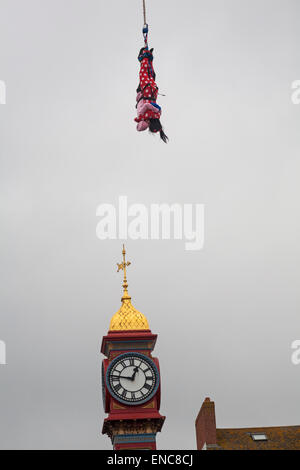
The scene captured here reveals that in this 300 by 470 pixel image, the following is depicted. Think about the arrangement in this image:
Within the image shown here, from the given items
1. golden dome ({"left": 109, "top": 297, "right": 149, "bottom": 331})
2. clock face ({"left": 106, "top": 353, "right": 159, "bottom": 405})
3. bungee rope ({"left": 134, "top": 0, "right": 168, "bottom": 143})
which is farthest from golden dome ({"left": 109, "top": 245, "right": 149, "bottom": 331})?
bungee rope ({"left": 134, "top": 0, "right": 168, "bottom": 143})

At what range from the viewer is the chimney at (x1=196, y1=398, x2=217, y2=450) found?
62.8m

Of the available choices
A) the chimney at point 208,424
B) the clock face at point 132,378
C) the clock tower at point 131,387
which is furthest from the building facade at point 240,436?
the clock face at point 132,378

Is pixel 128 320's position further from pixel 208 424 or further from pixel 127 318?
pixel 208 424

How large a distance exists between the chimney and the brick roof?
1.70 ft

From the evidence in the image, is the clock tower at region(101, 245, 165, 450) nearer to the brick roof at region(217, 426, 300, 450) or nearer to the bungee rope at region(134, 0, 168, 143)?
the brick roof at region(217, 426, 300, 450)
